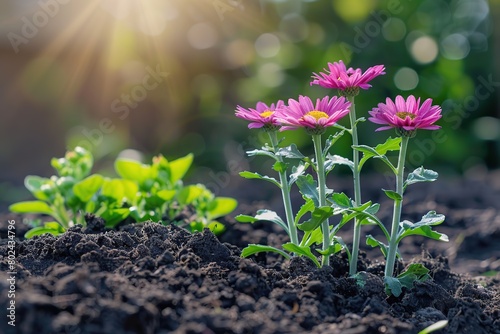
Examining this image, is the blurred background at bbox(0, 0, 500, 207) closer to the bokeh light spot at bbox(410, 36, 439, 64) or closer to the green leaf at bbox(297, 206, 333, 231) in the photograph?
the bokeh light spot at bbox(410, 36, 439, 64)

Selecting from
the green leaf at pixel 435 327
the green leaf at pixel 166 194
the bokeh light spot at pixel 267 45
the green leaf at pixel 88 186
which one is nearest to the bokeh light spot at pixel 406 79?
the bokeh light spot at pixel 267 45

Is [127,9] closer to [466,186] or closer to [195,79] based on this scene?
[195,79]

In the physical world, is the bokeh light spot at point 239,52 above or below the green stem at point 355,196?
above

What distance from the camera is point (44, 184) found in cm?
300

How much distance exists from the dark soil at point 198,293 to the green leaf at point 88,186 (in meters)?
0.21

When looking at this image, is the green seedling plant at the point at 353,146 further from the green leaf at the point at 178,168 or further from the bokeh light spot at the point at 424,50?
the bokeh light spot at the point at 424,50

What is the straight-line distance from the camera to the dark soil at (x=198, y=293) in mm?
1580

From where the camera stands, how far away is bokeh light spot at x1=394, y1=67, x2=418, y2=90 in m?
5.68

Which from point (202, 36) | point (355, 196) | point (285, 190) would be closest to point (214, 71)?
point (202, 36)

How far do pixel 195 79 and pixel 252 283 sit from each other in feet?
17.5

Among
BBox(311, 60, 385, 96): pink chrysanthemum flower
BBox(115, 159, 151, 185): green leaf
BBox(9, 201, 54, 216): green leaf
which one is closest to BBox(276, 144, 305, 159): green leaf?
BBox(311, 60, 385, 96): pink chrysanthemum flower

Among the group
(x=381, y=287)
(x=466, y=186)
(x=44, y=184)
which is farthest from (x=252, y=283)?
(x=466, y=186)

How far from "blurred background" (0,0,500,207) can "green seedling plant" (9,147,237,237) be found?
236 centimetres

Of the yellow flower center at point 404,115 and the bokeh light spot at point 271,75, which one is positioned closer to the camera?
the yellow flower center at point 404,115
